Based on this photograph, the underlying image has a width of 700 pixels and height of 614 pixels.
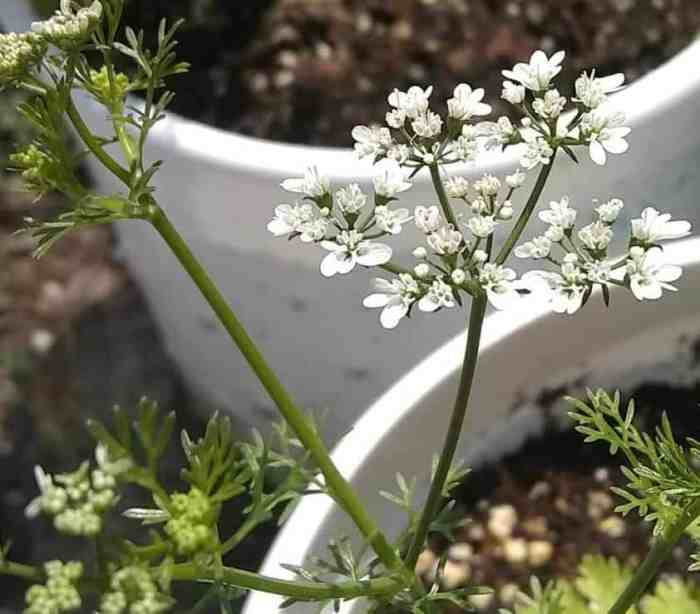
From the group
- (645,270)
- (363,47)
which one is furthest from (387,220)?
(363,47)

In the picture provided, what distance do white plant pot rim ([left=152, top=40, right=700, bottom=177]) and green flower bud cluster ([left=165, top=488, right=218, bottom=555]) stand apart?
438 mm

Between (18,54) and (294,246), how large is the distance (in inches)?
19.2

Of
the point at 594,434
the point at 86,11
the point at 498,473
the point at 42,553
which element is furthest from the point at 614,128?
the point at 42,553

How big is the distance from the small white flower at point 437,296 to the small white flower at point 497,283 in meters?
0.02

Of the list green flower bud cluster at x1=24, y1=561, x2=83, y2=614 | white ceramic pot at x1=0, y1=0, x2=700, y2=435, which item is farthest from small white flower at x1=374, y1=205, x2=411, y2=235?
white ceramic pot at x1=0, y1=0, x2=700, y2=435

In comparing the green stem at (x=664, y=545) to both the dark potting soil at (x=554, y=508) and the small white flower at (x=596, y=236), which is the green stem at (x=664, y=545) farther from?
the dark potting soil at (x=554, y=508)

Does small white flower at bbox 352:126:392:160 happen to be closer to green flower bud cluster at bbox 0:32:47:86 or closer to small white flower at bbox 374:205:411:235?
small white flower at bbox 374:205:411:235

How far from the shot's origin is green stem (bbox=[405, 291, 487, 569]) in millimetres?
597

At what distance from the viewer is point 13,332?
1.62 metres

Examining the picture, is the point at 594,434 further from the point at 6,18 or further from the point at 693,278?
the point at 6,18

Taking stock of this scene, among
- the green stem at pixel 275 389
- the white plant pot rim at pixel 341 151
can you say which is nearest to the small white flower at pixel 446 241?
the green stem at pixel 275 389

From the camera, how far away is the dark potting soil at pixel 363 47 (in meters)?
1.24

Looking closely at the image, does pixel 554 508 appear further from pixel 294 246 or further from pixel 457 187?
pixel 457 187

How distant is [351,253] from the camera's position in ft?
1.97
